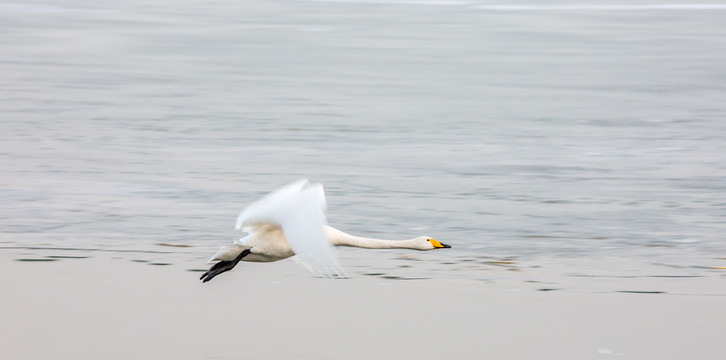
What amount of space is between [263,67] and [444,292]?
8.38 m

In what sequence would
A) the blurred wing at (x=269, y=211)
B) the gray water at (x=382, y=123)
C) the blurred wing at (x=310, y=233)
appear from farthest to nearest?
the gray water at (x=382, y=123), the blurred wing at (x=269, y=211), the blurred wing at (x=310, y=233)

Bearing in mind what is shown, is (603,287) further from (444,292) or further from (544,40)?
(544,40)

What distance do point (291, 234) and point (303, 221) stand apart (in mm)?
84

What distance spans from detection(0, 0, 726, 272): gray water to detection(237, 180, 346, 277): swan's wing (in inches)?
71.8

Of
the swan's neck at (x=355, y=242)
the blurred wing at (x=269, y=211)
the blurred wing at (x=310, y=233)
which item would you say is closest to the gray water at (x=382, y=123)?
the swan's neck at (x=355, y=242)

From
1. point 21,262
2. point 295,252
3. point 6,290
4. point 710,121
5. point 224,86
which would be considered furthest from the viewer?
point 224,86

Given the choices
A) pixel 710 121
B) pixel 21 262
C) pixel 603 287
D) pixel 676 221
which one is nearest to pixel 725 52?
pixel 710 121

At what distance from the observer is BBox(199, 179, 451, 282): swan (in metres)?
4.72

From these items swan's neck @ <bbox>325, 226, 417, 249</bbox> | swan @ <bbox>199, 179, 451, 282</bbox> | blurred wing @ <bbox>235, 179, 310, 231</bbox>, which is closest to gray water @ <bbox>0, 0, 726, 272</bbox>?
swan's neck @ <bbox>325, 226, 417, 249</bbox>

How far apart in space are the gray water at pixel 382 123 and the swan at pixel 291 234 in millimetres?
1642

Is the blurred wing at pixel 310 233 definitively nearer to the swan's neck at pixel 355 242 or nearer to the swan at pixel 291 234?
the swan at pixel 291 234

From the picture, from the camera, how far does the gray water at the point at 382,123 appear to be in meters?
7.42

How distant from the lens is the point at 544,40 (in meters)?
15.2

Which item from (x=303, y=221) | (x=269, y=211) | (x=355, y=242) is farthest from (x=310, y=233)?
(x=355, y=242)
